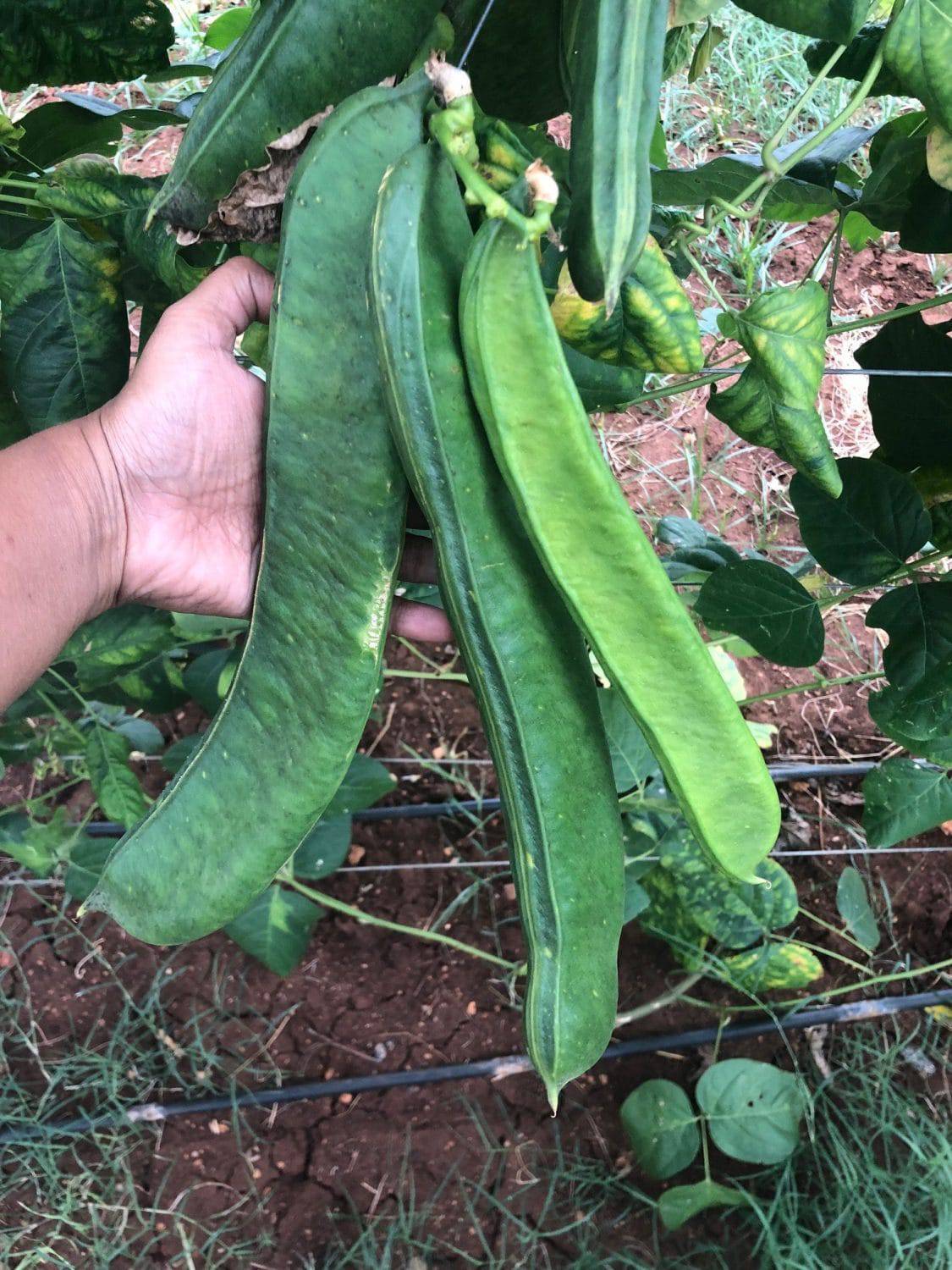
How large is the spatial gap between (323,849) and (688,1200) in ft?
3.36

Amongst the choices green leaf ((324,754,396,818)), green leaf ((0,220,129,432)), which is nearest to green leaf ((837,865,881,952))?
green leaf ((324,754,396,818))

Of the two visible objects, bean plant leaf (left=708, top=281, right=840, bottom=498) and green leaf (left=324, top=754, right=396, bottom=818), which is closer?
bean plant leaf (left=708, top=281, right=840, bottom=498)

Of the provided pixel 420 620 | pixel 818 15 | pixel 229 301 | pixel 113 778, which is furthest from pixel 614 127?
pixel 113 778

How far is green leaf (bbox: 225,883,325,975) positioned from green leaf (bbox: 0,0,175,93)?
1.46 metres

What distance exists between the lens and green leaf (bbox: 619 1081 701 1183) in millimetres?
2025

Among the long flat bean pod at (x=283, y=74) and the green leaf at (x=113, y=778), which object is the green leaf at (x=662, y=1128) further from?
the long flat bean pod at (x=283, y=74)

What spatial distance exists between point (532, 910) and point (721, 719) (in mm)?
305

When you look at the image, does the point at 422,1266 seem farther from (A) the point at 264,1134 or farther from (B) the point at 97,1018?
(B) the point at 97,1018

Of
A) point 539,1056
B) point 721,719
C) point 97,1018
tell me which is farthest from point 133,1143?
point 721,719

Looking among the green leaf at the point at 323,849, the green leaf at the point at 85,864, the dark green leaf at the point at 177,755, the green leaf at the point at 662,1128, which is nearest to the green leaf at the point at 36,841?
the green leaf at the point at 85,864

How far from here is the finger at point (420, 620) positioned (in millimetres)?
1623

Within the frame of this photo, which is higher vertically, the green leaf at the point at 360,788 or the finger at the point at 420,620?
the finger at the point at 420,620

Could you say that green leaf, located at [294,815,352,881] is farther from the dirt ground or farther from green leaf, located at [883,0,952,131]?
green leaf, located at [883,0,952,131]

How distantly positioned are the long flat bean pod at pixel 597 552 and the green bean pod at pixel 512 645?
5 centimetres
